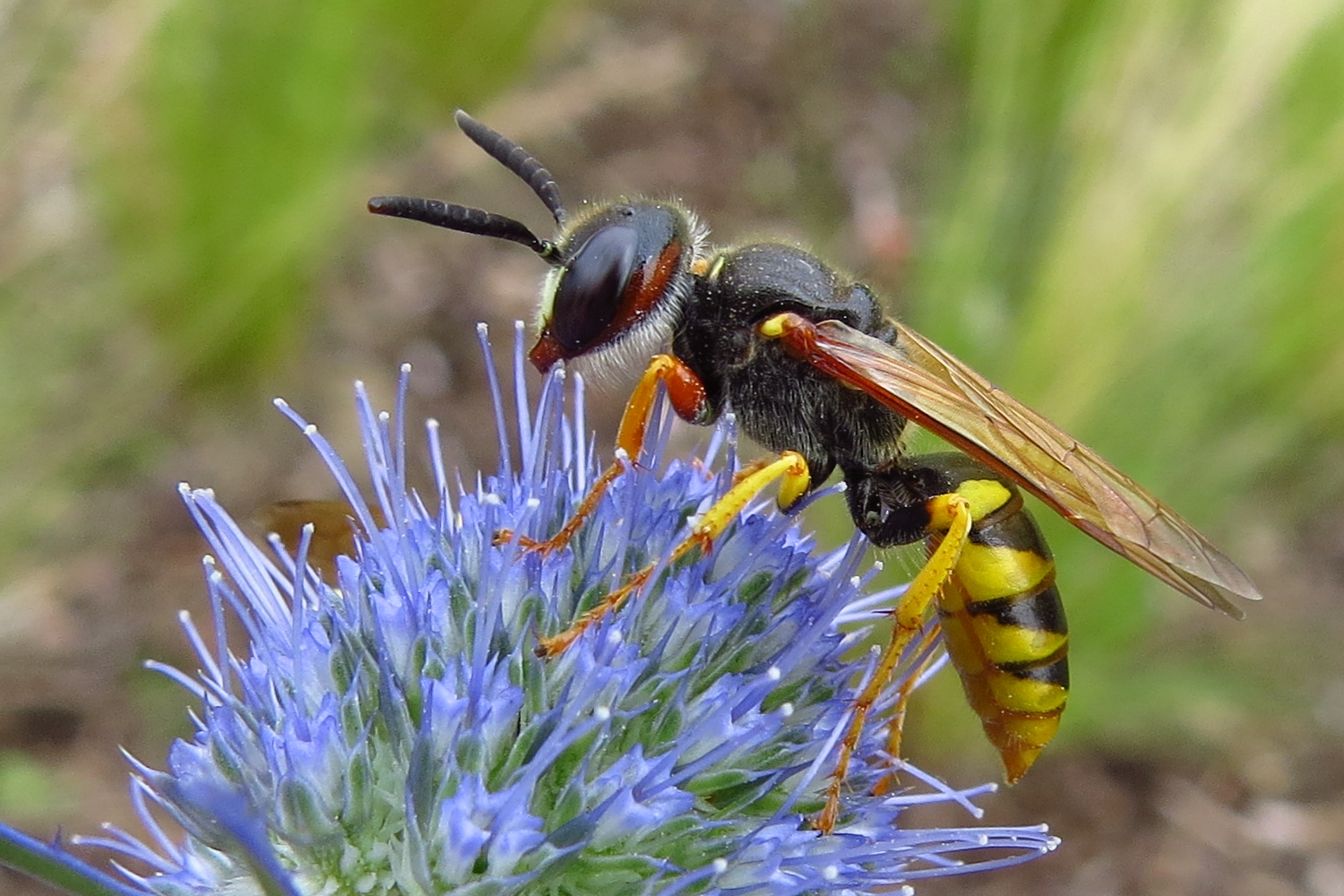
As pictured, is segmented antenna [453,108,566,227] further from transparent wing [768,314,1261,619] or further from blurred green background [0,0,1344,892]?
blurred green background [0,0,1344,892]

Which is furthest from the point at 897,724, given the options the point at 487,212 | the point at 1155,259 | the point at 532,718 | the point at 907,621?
the point at 1155,259

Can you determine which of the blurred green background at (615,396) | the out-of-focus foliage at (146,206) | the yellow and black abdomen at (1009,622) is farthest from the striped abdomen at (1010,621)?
the out-of-focus foliage at (146,206)

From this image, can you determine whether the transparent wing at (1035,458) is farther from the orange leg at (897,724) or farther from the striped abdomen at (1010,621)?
the orange leg at (897,724)

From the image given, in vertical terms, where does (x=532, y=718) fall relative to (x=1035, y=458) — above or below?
below

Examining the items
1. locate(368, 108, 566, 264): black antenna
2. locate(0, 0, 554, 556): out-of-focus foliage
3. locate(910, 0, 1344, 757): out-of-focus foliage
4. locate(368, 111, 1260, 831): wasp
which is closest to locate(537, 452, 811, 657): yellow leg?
locate(368, 111, 1260, 831): wasp

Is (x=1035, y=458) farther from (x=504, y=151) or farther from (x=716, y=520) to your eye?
(x=504, y=151)
